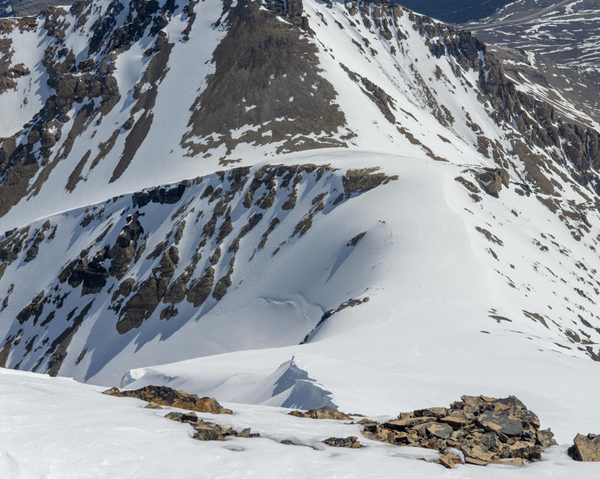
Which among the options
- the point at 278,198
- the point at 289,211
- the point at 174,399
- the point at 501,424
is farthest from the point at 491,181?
the point at 174,399

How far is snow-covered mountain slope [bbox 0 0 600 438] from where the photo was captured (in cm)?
4103

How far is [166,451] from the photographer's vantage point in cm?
1268

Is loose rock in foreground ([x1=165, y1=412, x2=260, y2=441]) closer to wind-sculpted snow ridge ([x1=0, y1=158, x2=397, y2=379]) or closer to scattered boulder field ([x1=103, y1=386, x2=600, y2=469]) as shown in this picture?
scattered boulder field ([x1=103, y1=386, x2=600, y2=469])

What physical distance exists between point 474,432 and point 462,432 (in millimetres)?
358

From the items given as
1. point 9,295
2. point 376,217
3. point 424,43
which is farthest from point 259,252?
point 424,43

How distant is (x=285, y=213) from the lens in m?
74.6

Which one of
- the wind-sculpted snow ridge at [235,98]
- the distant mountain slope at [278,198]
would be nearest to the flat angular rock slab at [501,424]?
the distant mountain slope at [278,198]

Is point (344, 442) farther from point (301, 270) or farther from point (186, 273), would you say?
point (186, 273)

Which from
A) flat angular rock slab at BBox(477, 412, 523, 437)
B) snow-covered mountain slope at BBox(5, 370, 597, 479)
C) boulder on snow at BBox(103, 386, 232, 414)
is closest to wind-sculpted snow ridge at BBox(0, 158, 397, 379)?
boulder on snow at BBox(103, 386, 232, 414)

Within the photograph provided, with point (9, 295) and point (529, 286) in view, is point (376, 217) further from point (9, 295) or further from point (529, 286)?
point (9, 295)

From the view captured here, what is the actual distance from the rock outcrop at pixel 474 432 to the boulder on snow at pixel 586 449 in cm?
79

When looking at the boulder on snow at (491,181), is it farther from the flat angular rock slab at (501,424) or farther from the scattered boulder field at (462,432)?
the flat angular rock slab at (501,424)

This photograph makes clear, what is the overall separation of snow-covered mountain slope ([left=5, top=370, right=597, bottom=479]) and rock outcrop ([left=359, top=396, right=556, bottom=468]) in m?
0.51

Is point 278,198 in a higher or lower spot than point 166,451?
lower
